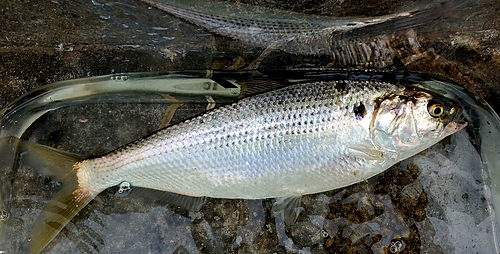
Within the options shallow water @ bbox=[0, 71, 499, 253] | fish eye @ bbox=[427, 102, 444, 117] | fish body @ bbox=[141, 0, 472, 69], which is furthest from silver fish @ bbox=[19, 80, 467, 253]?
fish body @ bbox=[141, 0, 472, 69]

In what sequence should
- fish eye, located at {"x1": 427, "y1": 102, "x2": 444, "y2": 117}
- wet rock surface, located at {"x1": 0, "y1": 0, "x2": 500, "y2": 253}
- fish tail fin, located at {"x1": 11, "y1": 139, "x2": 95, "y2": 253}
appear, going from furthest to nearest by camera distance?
wet rock surface, located at {"x1": 0, "y1": 0, "x2": 500, "y2": 253} < fish tail fin, located at {"x1": 11, "y1": 139, "x2": 95, "y2": 253} < fish eye, located at {"x1": 427, "y1": 102, "x2": 444, "y2": 117}

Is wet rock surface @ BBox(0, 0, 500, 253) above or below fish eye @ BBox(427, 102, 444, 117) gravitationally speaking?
below

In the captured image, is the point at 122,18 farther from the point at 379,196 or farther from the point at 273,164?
the point at 379,196

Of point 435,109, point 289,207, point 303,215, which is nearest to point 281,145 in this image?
point 289,207

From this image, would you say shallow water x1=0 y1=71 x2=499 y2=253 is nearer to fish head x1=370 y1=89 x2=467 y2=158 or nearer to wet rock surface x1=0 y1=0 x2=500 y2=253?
wet rock surface x1=0 y1=0 x2=500 y2=253

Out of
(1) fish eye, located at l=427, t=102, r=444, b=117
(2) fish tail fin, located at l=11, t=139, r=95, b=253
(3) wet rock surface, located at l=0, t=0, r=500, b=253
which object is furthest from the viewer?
(3) wet rock surface, located at l=0, t=0, r=500, b=253

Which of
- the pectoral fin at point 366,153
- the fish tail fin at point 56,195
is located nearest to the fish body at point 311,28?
Result: the pectoral fin at point 366,153

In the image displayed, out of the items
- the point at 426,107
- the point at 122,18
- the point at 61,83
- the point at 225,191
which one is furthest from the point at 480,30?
the point at 61,83

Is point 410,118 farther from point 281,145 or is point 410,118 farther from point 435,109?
point 281,145

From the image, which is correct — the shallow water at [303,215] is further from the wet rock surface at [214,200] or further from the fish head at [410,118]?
the fish head at [410,118]
